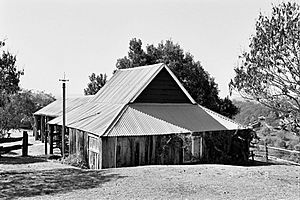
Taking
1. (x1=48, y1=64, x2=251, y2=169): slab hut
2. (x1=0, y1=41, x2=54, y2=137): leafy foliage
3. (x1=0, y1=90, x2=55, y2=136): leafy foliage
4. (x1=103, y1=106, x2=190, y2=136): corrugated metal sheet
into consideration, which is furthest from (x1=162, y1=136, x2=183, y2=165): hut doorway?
(x1=0, y1=90, x2=55, y2=136): leafy foliage

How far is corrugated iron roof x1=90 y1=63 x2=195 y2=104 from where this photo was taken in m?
24.7

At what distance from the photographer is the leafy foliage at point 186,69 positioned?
40.7 m

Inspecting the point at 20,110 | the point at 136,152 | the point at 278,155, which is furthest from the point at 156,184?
the point at 20,110

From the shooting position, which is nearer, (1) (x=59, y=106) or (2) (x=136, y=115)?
(2) (x=136, y=115)

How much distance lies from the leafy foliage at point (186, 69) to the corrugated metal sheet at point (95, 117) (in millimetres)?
15116

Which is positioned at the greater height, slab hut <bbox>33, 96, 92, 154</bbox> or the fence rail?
slab hut <bbox>33, 96, 92, 154</bbox>

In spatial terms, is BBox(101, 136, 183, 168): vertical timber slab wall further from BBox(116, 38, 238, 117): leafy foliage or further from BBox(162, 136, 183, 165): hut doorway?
BBox(116, 38, 238, 117): leafy foliage

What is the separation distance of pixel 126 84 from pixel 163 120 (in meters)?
5.76

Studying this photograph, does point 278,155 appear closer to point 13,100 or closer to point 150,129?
point 150,129

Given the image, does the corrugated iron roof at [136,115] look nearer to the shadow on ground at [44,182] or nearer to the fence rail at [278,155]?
the fence rail at [278,155]

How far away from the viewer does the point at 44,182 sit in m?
A: 13.0

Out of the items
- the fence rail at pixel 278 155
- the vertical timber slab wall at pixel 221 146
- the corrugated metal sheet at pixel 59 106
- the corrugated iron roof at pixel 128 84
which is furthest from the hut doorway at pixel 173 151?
the corrugated metal sheet at pixel 59 106

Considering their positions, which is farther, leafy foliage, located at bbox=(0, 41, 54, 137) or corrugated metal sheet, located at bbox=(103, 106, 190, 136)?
corrugated metal sheet, located at bbox=(103, 106, 190, 136)

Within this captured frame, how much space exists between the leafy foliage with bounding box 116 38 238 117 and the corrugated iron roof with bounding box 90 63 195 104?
1194 centimetres
